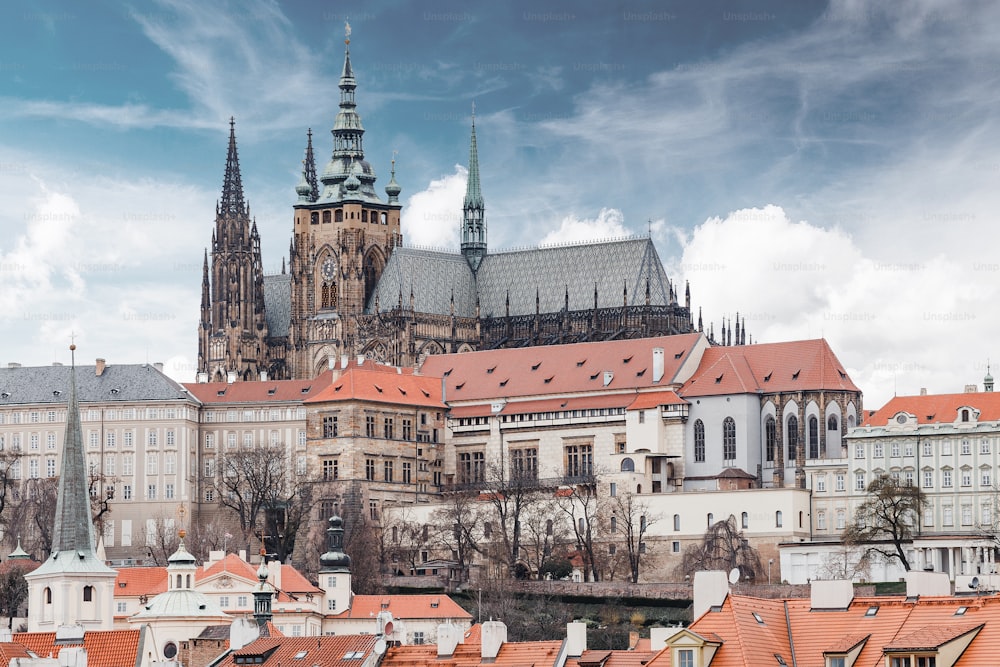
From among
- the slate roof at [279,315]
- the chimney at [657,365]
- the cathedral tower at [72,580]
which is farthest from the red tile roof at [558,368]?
the cathedral tower at [72,580]

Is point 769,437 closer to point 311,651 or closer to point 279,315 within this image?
point 279,315

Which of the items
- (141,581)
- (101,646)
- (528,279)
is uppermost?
(528,279)

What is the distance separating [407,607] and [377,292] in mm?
59739

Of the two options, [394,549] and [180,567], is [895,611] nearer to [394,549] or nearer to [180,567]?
[180,567]

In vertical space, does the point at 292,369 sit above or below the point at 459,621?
above

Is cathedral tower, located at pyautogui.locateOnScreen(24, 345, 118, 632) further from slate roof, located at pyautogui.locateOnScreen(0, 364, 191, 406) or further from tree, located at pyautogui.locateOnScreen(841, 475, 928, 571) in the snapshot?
slate roof, located at pyautogui.locateOnScreen(0, 364, 191, 406)

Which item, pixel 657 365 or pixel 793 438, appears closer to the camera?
pixel 793 438

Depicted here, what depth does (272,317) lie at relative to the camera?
19825 centimetres

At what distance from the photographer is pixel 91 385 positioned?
172750 mm

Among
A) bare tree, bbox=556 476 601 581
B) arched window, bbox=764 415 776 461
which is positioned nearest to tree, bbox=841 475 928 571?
arched window, bbox=764 415 776 461

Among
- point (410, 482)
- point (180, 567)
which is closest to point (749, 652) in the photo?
point (180, 567)

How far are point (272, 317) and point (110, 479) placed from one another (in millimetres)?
31906

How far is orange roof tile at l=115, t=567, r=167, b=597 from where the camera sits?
135 meters

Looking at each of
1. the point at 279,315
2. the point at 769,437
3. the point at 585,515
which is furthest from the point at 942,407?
the point at 279,315
